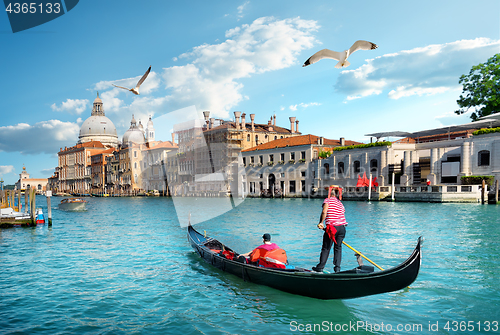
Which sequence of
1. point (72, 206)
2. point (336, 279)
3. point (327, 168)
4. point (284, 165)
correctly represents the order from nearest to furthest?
point (336, 279), point (72, 206), point (327, 168), point (284, 165)

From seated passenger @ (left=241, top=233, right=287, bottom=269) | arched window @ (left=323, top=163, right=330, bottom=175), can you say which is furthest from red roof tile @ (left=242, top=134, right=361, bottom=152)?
seated passenger @ (left=241, top=233, right=287, bottom=269)

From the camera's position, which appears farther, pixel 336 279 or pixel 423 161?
pixel 423 161

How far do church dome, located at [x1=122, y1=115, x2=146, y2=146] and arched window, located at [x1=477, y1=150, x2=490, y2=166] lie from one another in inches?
2781

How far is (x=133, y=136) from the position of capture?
89312 millimetres

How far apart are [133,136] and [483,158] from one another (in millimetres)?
75315

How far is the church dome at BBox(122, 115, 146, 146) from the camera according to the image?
87719 millimetres

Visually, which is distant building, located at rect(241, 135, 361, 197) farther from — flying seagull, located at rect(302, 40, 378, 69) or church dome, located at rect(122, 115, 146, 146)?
church dome, located at rect(122, 115, 146, 146)

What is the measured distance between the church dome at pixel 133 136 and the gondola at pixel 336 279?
82.4 meters

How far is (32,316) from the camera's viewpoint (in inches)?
255

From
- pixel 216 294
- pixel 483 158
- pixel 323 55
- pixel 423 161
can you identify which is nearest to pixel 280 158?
pixel 423 161

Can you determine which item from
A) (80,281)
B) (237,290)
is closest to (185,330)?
(237,290)

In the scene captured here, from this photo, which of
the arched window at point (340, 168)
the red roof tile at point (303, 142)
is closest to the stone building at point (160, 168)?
the red roof tile at point (303, 142)

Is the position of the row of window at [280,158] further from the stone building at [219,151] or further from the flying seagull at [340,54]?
the flying seagull at [340,54]

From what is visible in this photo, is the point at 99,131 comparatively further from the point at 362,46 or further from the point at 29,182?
the point at 362,46
